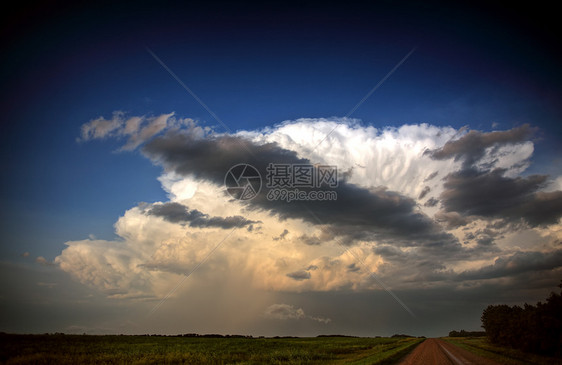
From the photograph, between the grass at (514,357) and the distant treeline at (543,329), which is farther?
the distant treeline at (543,329)

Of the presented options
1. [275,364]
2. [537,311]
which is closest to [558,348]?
[537,311]

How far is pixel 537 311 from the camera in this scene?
142ft

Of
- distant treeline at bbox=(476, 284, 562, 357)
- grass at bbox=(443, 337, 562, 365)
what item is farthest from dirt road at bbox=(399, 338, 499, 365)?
distant treeline at bbox=(476, 284, 562, 357)

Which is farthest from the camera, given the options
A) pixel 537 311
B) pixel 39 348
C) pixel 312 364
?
pixel 537 311

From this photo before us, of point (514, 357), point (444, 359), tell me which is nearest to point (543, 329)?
point (514, 357)

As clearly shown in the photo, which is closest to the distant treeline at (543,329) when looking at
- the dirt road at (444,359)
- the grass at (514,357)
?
the grass at (514,357)

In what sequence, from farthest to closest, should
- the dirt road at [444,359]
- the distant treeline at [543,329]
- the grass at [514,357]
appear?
the distant treeline at [543,329], the grass at [514,357], the dirt road at [444,359]

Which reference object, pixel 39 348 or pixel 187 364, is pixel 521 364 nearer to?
pixel 187 364

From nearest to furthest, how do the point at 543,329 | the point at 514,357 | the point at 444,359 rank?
the point at 444,359 → the point at 514,357 → the point at 543,329

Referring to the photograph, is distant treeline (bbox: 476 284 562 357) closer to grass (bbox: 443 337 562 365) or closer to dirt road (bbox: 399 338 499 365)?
grass (bbox: 443 337 562 365)

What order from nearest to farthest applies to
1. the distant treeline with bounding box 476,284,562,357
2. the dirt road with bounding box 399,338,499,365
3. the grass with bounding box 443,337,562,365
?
1. the dirt road with bounding box 399,338,499,365
2. the grass with bounding box 443,337,562,365
3. the distant treeline with bounding box 476,284,562,357

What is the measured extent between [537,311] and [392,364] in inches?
1091

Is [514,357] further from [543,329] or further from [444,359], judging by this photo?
[444,359]

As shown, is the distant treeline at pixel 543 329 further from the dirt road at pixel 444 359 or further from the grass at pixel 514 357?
the dirt road at pixel 444 359
